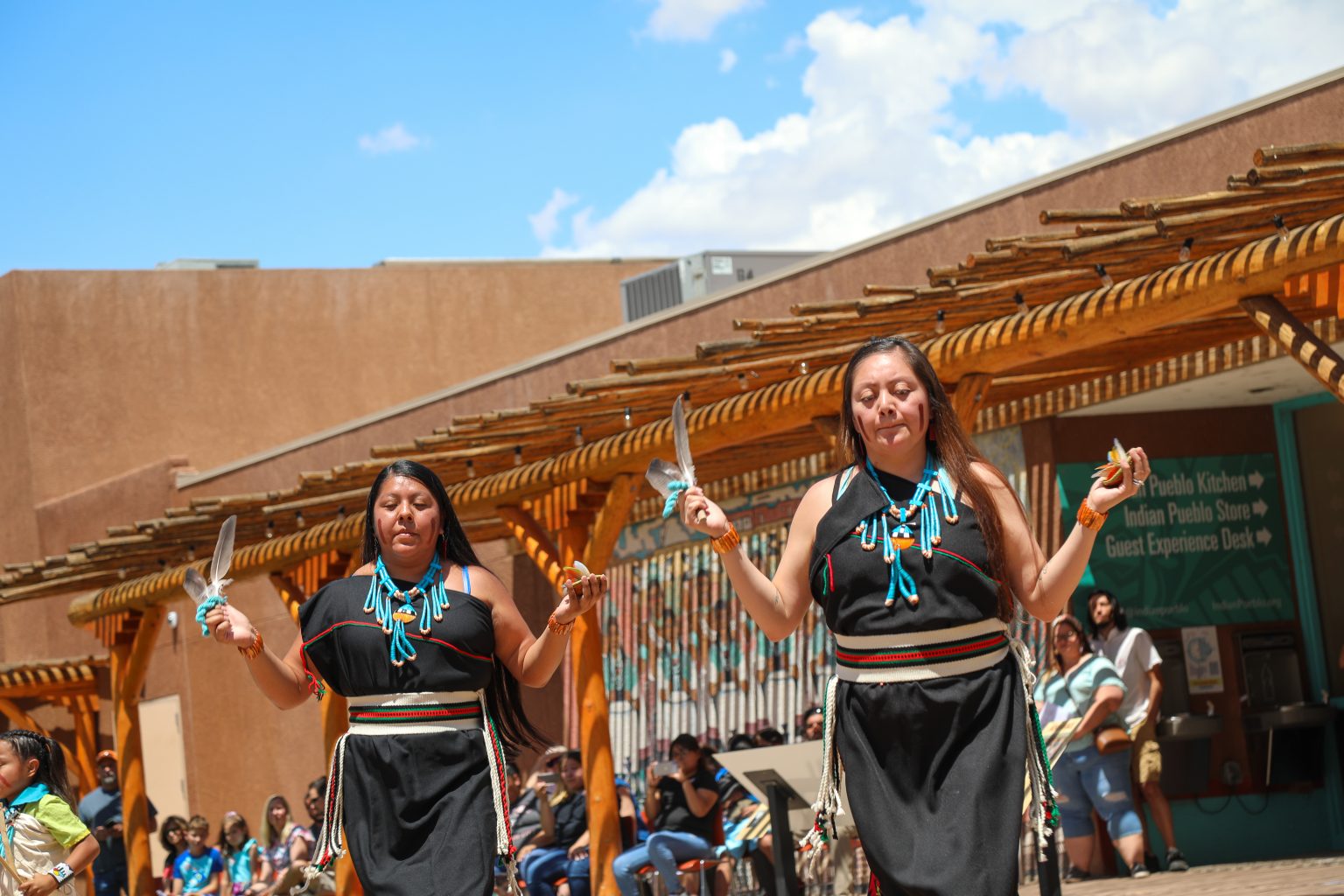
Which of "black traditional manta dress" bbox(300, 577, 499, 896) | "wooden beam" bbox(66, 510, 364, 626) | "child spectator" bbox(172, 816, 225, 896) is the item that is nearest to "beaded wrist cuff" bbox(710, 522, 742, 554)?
"black traditional manta dress" bbox(300, 577, 499, 896)

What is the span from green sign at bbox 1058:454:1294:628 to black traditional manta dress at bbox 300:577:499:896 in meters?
6.54

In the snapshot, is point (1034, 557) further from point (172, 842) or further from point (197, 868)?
point (172, 842)

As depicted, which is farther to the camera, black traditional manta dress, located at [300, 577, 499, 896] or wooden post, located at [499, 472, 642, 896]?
wooden post, located at [499, 472, 642, 896]

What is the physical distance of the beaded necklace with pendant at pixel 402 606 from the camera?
187 inches

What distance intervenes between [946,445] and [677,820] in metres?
6.23

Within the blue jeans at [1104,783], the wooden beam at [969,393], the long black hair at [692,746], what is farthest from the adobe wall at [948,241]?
the blue jeans at [1104,783]

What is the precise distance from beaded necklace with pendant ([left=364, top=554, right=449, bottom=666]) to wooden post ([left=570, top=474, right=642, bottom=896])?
487cm

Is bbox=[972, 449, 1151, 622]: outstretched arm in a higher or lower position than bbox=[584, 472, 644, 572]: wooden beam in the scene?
lower

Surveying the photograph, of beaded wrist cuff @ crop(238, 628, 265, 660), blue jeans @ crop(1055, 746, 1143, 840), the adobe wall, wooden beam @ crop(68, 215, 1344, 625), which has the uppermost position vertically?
the adobe wall

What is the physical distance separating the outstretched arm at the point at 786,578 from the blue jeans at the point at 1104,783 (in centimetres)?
552

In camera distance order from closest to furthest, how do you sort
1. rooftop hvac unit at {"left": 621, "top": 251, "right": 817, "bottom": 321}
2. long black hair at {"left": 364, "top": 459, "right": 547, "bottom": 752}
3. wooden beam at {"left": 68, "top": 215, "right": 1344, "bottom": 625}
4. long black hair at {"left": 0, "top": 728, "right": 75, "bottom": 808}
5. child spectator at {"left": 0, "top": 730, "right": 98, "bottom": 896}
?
long black hair at {"left": 364, "top": 459, "right": 547, "bottom": 752} → wooden beam at {"left": 68, "top": 215, "right": 1344, "bottom": 625} → child spectator at {"left": 0, "top": 730, "right": 98, "bottom": 896} → long black hair at {"left": 0, "top": 728, "right": 75, "bottom": 808} → rooftop hvac unit at {"left": 621, "top": 251, "right": 817, "bottom": 321}

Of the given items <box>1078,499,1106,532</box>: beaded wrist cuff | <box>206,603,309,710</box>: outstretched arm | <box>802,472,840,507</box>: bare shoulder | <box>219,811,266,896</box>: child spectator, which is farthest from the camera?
<box>219,811,266,896</box>: child spectator

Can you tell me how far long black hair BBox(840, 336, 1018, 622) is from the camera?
397 cm

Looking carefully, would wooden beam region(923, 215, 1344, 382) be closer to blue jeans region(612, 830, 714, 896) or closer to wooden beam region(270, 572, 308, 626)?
blue jeans region(612, 830, 714, 896)
